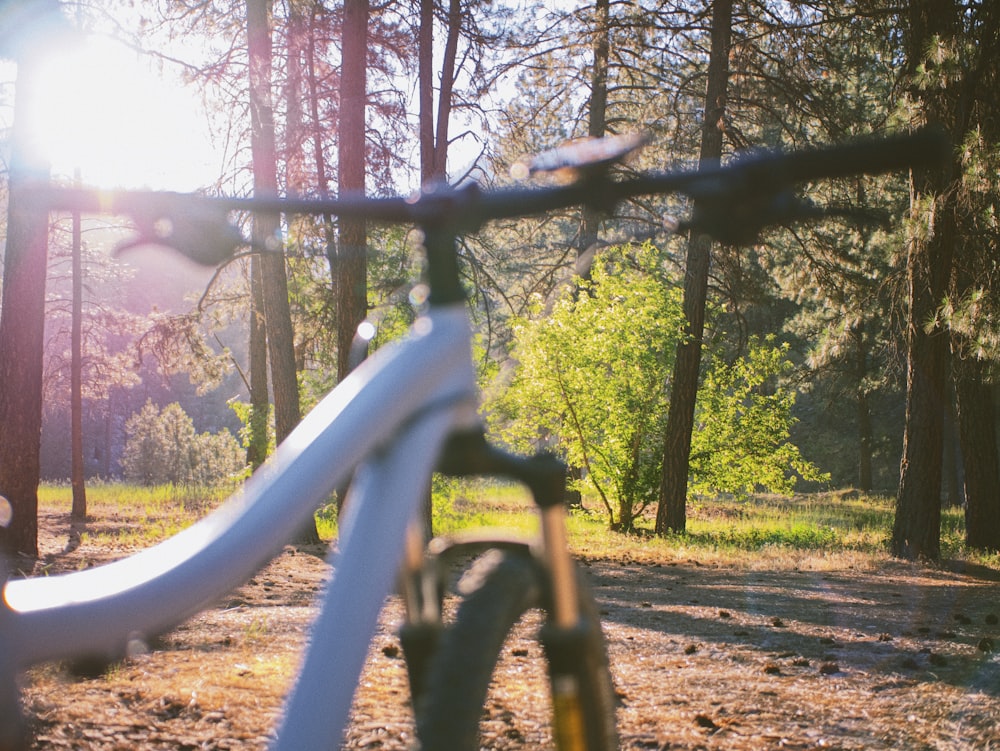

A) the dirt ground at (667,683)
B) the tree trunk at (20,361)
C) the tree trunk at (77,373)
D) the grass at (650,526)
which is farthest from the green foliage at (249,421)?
the dirt ground at (667,683)

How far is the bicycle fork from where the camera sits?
1551mm

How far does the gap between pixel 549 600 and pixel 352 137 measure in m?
10.2

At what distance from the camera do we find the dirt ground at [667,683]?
11.6 ft

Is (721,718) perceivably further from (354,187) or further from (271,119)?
(271,119)

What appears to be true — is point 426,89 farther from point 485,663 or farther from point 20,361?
point 485,663

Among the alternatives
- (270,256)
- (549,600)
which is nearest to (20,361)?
(270,256)

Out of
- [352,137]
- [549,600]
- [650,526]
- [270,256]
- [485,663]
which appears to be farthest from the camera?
[650,526]

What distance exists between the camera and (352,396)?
1.08 meters

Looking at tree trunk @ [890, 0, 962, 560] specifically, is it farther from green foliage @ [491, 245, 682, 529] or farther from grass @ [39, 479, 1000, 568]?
green foliage @ [491, 245, 682, 529]

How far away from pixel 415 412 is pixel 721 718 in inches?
131

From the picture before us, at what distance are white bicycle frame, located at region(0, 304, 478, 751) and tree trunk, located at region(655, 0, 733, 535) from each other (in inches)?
516

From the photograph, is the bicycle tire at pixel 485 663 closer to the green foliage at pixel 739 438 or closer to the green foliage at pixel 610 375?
the green foliage at pixel 610 375

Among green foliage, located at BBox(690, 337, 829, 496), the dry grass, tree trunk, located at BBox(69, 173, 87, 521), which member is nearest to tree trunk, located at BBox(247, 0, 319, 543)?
the dry grass

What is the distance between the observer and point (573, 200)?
4.51ft
